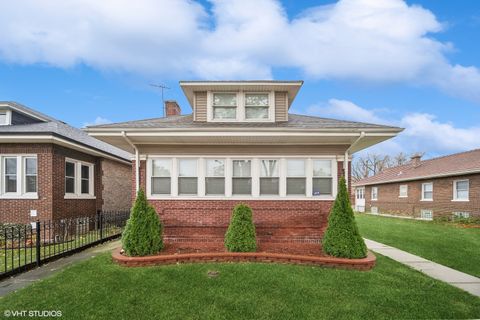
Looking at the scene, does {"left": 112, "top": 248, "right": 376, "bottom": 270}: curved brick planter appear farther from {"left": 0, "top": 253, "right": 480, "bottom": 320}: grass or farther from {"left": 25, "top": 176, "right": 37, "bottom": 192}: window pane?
{"left": 25, "top": 176, "right": 37, "bottom": 192}: window pane

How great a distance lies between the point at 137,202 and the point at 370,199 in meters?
28.0

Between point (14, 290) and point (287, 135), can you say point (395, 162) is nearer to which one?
point (287, 135)

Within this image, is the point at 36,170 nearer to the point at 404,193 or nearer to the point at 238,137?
the point at 238,137

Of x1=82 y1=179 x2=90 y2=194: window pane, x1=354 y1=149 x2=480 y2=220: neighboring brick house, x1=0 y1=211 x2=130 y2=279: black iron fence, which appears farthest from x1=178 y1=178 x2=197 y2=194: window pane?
x1=354 y1=149 x2=480 y2=220: neighboring brick house

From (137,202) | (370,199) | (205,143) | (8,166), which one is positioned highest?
(205,143)

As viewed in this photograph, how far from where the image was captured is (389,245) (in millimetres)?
10500

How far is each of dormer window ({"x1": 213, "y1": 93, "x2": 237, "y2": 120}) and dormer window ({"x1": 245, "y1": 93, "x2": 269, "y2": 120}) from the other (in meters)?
0.47

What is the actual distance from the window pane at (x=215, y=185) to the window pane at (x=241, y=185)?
1.18ft

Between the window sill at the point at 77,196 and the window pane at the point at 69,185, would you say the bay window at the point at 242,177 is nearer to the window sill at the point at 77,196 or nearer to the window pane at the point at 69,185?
the window sill at the point at 77,196

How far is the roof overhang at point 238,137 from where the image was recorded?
797 centimetres

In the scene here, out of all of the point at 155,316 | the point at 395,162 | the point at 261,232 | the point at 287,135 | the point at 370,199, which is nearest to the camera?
the point at 155,316

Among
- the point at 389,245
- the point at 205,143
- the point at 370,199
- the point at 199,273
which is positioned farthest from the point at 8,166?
the point at 370,199

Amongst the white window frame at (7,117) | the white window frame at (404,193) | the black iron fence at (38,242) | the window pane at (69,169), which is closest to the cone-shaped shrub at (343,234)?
the black iron fence at (38,242)

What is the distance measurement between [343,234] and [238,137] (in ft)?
13.0
